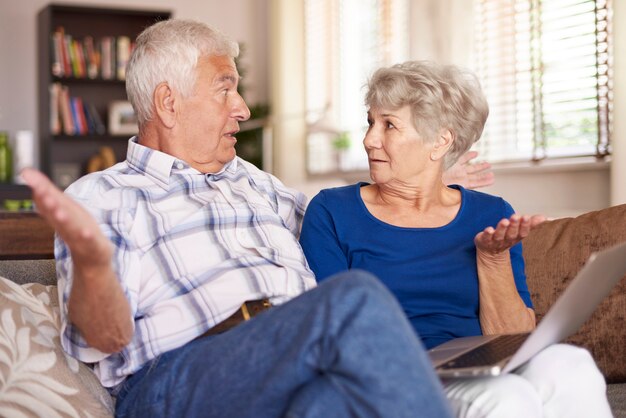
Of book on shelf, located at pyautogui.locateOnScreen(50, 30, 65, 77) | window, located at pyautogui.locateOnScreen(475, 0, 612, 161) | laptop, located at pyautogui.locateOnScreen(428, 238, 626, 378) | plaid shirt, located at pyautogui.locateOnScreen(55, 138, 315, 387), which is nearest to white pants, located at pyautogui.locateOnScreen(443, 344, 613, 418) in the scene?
laptop, located at pyautogui.locateOnScreen(428, 238, 626, 378)

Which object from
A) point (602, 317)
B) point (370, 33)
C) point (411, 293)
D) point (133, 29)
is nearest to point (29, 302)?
point (411, 293)

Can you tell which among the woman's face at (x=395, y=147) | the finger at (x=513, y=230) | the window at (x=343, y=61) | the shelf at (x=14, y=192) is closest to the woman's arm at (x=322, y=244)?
the woman's face at (x=395, y=147)

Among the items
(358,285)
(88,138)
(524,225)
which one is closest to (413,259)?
(524,225)

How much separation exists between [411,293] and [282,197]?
39cm

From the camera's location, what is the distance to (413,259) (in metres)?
2.04

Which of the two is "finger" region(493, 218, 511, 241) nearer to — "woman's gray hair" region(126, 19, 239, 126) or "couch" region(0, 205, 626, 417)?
"couch" region(0, 205, 626, 417)

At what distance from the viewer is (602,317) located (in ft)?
7.27

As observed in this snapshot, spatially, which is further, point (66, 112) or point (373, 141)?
point (66, 112)

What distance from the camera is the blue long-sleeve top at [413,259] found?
79.2 inches

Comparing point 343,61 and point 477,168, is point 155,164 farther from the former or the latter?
point 343,61

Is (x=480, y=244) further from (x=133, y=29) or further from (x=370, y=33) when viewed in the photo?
(x=133, y=29)

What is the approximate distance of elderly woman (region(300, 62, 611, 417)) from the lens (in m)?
2.01

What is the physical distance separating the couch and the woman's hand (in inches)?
14.9

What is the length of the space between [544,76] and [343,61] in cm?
230
